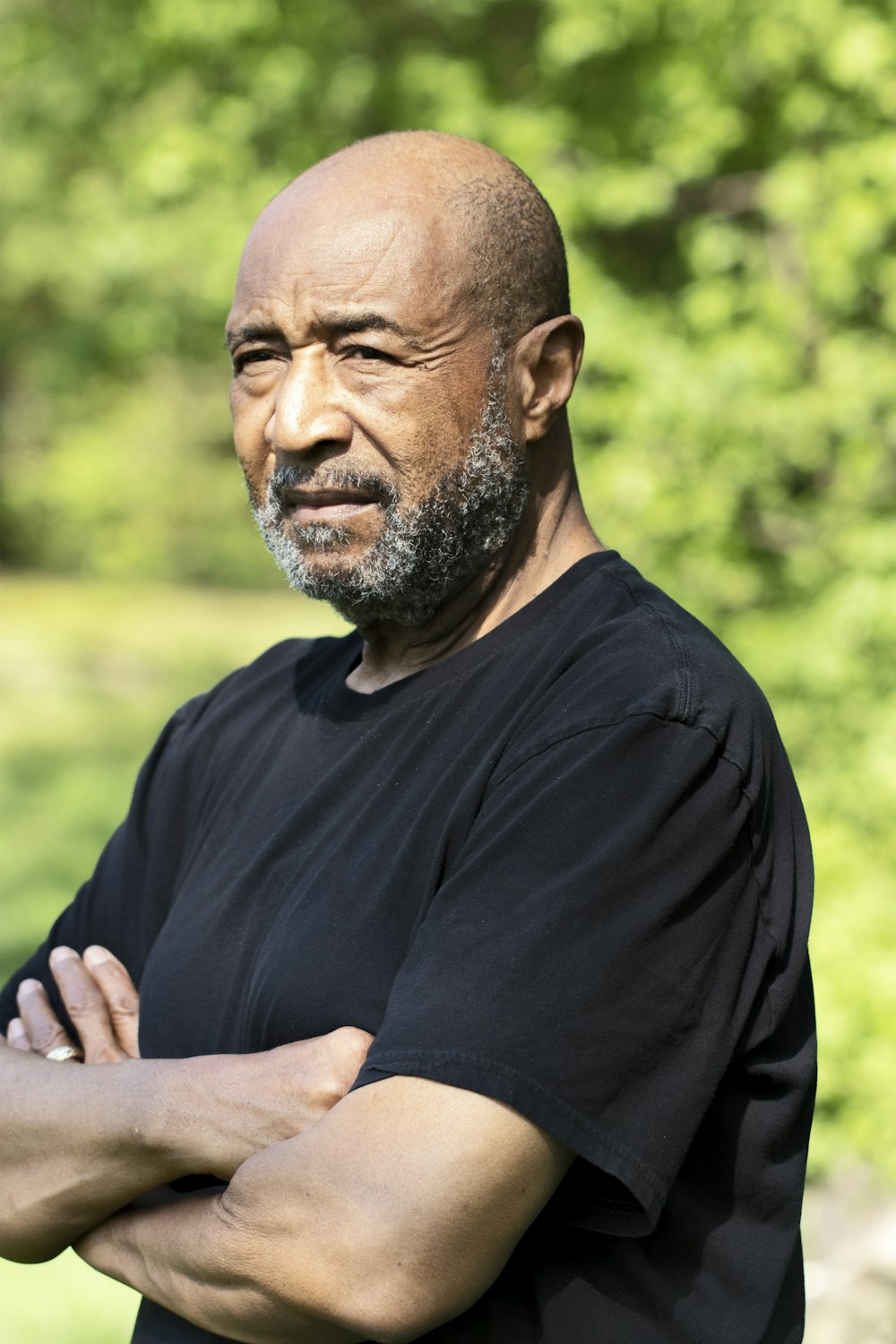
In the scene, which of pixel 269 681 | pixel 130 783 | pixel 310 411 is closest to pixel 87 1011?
pixel 269 681

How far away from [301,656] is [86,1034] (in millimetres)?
686

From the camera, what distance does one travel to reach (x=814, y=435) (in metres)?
6.25

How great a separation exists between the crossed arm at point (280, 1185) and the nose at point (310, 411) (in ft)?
2.57

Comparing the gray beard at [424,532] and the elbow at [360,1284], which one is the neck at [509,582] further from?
the elbow at [360,1284]

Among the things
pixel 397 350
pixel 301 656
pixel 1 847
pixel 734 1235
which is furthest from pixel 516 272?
pixel 1 847

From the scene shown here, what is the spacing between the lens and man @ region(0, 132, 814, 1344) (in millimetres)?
1648

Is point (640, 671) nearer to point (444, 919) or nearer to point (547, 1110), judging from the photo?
point (444, 919)

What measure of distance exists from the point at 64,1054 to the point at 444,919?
920 mm

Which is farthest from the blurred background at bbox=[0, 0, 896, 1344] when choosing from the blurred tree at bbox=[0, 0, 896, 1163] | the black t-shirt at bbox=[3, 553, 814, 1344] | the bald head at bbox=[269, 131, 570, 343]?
the bald head at bbox=[269, 131, 570, 343]

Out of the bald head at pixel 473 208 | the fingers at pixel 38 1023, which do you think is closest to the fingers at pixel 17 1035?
the fingers at pixel 38 1023

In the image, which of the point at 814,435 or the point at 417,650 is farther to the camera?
the point at 814,435

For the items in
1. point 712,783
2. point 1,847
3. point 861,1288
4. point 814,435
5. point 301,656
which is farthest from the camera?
point 1,847

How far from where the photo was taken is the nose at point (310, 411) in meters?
2.07

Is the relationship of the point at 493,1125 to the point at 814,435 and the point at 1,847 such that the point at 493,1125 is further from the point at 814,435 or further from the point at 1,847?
the point at 1,847
